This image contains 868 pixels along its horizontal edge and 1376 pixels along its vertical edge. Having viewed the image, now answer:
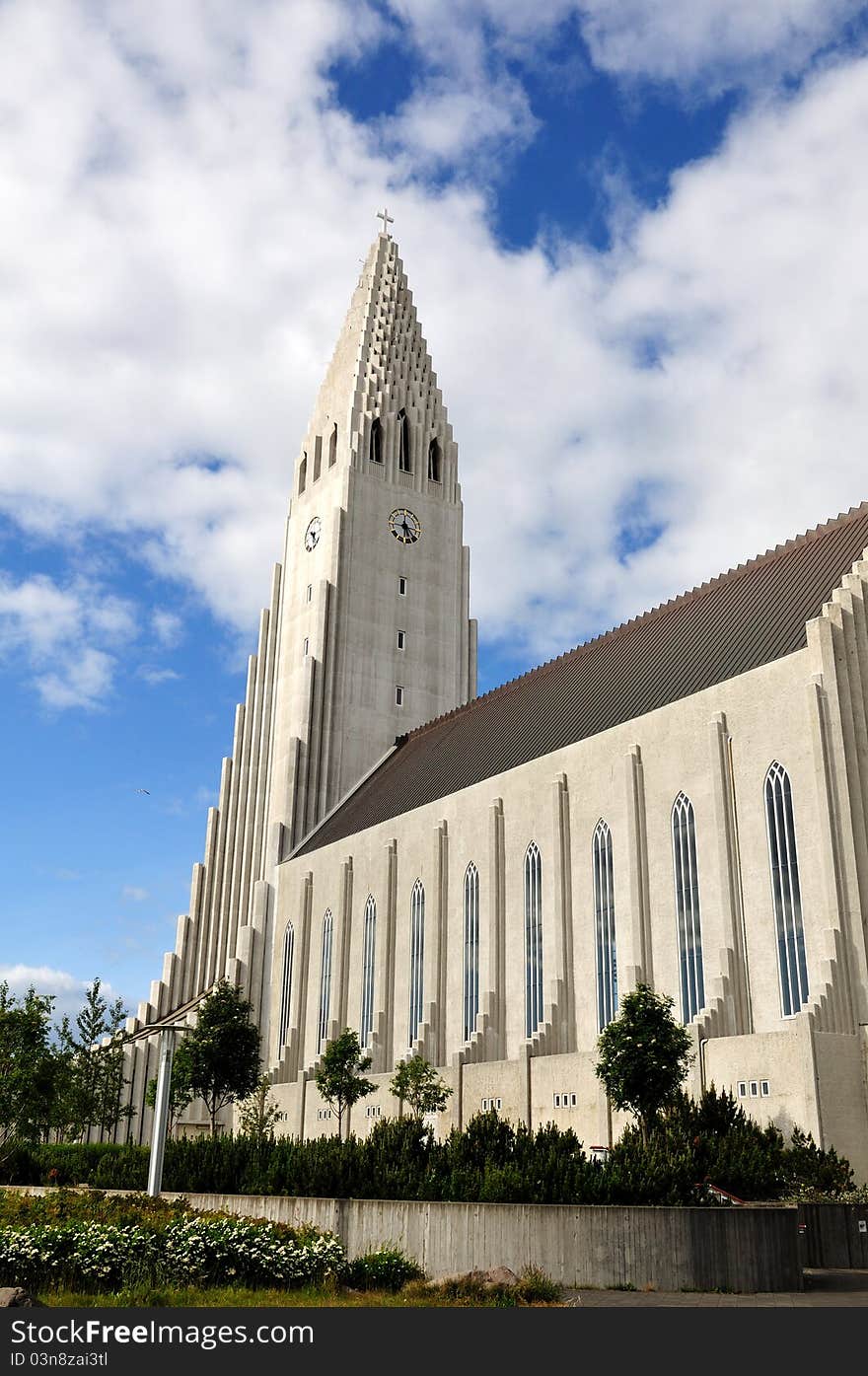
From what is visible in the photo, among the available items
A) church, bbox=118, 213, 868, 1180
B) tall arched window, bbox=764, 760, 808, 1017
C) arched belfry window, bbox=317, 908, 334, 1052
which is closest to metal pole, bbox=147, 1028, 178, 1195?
church, bbox=118, 213, 868, 1180

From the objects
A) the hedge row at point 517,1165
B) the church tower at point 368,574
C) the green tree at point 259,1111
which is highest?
the church tower at point 368,574

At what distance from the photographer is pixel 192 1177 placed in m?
26.3

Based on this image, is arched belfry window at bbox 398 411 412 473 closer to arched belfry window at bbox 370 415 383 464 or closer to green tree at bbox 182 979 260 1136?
arched belfry window at bbox 370 415 383 464

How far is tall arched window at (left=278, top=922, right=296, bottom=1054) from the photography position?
187 feet

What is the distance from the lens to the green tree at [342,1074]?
1678 inches

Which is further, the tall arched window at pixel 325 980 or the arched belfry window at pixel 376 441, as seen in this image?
the arched belfry window at pixel 376 441

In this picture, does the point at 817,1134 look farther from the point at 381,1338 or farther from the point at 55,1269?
the point at 381,1338

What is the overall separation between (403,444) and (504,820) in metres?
34.4

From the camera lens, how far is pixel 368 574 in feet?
227

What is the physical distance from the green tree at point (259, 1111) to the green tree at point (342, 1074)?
4.42m

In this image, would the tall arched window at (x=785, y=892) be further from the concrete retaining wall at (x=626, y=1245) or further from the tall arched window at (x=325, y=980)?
the tall arched window at (x=325, y=980)

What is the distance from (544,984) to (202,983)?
29.6 metres

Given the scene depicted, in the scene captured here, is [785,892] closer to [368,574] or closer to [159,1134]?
[159,1134]

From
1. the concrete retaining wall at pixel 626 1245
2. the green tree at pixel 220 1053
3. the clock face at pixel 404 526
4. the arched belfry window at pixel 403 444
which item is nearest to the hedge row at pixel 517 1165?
the concrete retaining wall at pixel 626 1245
